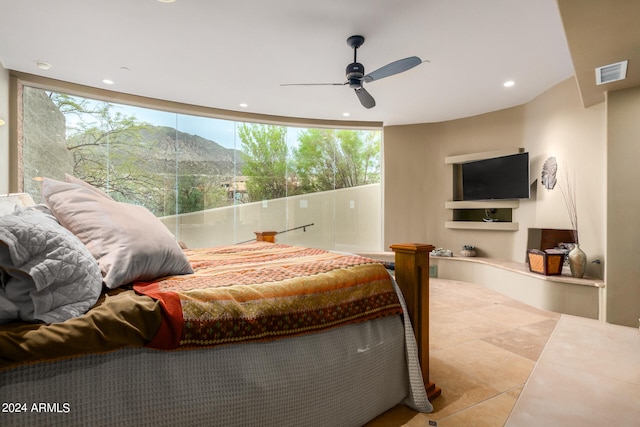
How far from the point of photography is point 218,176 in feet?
17.3

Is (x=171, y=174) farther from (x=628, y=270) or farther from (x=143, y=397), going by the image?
(x=628, y=270)

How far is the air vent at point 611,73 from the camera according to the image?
2704 millimetres

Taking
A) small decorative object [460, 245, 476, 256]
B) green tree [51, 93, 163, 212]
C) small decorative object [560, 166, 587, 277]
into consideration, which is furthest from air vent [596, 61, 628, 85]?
green tree [51, 93, 163, 212]

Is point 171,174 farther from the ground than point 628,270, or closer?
farther from the ground

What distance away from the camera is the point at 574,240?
391 cm

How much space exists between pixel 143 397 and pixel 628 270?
3978 millimetres

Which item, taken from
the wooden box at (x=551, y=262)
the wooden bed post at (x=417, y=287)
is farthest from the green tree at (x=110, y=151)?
the wooden box at (x=551, y=262)

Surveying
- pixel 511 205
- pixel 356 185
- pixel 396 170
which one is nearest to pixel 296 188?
pixel 356 185

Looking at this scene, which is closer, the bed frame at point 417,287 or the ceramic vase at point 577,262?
the bed frame at point 417,287

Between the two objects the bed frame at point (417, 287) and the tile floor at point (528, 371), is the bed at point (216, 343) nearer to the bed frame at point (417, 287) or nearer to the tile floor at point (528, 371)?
the bed frame at point (417, 287)

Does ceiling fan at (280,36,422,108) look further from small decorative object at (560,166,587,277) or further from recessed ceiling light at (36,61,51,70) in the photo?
recessed ceiling light at (36,61,51,70)

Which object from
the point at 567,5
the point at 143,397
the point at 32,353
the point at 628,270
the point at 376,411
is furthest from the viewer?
the point at 628,270

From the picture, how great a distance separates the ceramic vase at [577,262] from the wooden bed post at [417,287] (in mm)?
2646

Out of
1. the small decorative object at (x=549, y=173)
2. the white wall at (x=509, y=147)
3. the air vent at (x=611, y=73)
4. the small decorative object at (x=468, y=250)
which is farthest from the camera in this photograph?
the small decorative object at (x=468, y=250)
